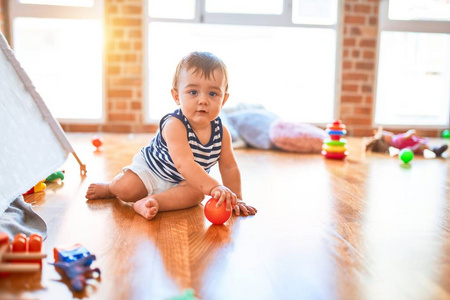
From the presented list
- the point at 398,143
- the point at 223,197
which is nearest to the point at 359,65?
the point at 398,143

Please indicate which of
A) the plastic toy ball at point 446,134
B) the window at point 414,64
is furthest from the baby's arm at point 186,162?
the plastic toy ball at point 446,134

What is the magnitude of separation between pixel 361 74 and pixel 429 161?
1.46 meters

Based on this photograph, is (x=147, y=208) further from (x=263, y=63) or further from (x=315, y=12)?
(x=315, y=12)

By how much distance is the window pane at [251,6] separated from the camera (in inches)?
134

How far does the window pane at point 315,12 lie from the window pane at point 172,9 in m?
0.81

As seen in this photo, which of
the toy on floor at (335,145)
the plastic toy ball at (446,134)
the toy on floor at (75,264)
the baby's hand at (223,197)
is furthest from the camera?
the plastic toy ball at (446,134)

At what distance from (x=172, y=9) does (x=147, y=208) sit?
2.60m

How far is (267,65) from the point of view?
3.59 meters

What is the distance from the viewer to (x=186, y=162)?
114 cm

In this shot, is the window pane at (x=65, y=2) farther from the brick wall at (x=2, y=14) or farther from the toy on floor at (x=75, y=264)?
the toy on floor at (x=75, y=264)

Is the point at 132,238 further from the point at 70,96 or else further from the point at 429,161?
the point at 70,96

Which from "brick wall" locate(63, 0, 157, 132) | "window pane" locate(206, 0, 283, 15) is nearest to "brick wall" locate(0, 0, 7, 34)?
"brick wall" locate(63, 0, 157, 132)

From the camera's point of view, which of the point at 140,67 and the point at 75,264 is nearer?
the point at 75,264

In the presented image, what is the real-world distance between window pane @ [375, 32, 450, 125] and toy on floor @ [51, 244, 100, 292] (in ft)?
10.8
